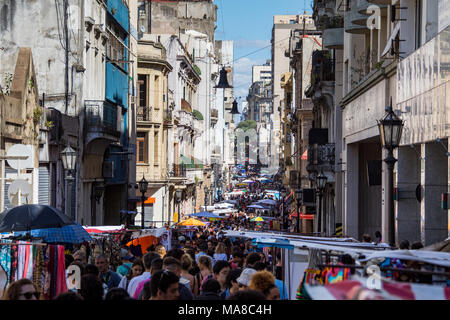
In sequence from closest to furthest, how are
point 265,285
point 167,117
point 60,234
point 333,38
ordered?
point 265,285 < point 60,234 < point 333,38 < point 167,117

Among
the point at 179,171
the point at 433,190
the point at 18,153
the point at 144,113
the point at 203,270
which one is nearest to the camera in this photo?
the point at 203,270

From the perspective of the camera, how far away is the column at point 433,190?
52.4 ft

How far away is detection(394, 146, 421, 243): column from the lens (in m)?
18.6

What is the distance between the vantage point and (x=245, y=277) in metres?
9.50

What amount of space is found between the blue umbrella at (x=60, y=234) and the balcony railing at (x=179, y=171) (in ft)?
116

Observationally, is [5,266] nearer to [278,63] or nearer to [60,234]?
[60,234]

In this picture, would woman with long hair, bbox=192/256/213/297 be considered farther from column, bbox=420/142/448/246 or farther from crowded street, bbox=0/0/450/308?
column, bbox=420/142/448/246

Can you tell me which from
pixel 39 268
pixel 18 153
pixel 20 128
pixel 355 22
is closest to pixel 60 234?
pixel 39 268

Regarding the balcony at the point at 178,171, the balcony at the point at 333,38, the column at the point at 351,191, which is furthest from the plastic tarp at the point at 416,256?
the balcony at the point at 178,171

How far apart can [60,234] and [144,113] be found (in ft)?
104

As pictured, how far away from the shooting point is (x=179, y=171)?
51750 millimetres

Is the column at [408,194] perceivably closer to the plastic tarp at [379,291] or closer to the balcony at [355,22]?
the balcony at [355,22]

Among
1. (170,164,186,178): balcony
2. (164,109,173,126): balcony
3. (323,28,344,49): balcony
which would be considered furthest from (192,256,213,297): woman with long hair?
(170,164,186,178): balcony
